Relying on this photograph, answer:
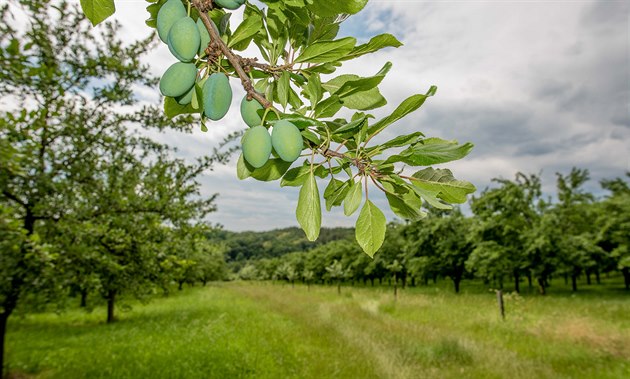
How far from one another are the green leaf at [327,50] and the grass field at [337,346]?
763 cm

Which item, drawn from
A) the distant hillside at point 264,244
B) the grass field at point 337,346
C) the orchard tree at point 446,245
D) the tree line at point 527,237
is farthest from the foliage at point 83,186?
the distant hillside at point 264,244

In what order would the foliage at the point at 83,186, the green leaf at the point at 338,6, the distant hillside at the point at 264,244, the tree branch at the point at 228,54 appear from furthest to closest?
the distant hillside at the point at 264,244, the foliage at the point at 83,186, the tree branch at the point at 228,54, the green leaf at the point at 338,6

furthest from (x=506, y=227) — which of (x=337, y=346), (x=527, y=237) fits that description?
(x=337, y=346)

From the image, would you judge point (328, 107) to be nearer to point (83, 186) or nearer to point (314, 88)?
point (314, 88)

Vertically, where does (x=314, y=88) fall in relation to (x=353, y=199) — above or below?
above

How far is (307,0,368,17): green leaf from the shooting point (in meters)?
0.74

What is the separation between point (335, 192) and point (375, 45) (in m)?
0.45

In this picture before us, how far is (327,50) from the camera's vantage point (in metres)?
0.91

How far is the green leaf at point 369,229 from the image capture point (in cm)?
97

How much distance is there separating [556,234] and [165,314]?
23.7 meters

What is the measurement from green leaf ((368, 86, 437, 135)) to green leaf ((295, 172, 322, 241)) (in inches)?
10.3

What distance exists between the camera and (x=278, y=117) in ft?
2.80

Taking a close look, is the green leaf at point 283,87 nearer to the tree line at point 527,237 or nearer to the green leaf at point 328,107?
the green leaf at point 328,107

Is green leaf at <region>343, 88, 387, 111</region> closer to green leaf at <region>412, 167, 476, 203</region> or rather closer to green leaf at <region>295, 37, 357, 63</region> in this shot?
green leaf at <region>295, 37, 357, 63</region>
